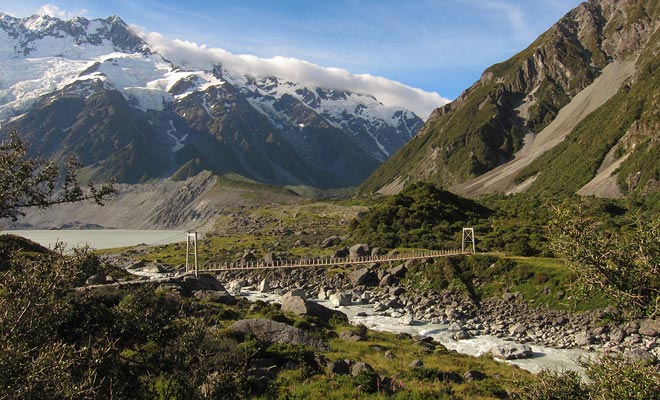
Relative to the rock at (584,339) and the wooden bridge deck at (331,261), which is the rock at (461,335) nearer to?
the rock at (584,339)

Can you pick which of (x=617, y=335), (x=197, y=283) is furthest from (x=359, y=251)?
(x=617, y=335)

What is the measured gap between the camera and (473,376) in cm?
2231

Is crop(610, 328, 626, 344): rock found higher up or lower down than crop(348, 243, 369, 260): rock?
lower down

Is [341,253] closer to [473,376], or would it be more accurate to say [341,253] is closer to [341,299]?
[341,299]

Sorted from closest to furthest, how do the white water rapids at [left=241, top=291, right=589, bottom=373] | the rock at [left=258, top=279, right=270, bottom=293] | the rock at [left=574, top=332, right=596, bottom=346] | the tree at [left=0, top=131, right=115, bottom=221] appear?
the tree at [left=0, top=131, right=115, bottom=221]
the white water rapids at [left=241, top=291, right=589, bottom=373]
the rock at [left=574, top=332, right=596, bottom=346]
the rock at [left=258, top=279, right=270, bottom=293]

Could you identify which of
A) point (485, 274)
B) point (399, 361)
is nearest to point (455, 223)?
point (485, 274)

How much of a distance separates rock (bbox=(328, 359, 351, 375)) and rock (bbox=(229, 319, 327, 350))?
13.6ft

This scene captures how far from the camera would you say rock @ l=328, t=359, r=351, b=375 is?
20250 mm

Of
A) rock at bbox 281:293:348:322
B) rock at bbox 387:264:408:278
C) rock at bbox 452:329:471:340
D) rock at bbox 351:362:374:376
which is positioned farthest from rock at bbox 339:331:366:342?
rock at bbox 387:264:408:278

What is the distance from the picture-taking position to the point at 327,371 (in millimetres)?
20281

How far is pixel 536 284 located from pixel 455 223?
3183 centimetres

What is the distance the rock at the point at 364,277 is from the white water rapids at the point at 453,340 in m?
7.52

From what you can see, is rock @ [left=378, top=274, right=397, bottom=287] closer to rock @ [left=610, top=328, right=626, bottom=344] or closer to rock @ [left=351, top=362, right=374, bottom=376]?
rock @ [left=610, top=328, right=626, bottom=344]

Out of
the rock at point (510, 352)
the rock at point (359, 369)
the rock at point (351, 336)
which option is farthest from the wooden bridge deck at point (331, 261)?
the rock at point (359, 369)
